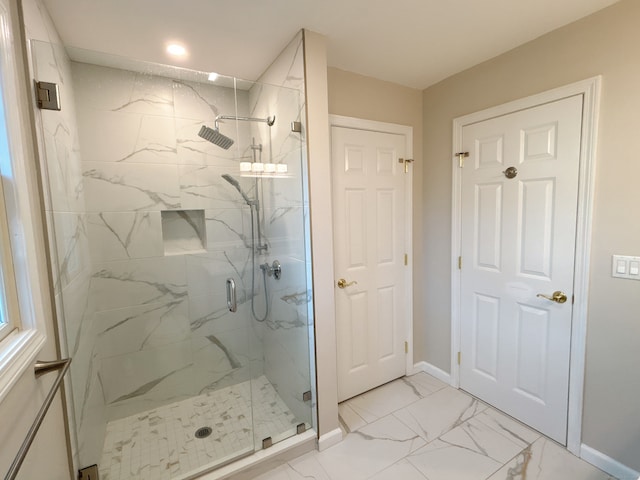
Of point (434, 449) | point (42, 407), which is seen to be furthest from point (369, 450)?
point (42, 407)

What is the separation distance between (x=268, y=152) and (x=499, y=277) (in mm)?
1824

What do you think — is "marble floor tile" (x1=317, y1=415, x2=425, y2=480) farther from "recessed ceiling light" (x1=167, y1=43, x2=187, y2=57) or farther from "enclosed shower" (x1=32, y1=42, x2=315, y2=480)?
"recessed ceiling light" (x1=167, y1=43, x2=187, y2=57)

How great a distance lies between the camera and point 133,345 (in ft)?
6.89

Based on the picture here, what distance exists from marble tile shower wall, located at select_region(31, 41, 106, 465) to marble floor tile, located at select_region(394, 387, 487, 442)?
190 centimetres

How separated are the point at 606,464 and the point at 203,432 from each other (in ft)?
7.69

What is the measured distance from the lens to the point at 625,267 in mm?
1479

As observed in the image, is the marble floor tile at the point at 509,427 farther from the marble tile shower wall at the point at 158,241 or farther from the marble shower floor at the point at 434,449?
the marble tile shower wall at the point at 158,241

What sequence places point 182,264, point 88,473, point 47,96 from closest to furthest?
point 47,96, point 88,473, point 182,264

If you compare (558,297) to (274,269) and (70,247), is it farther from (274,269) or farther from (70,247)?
(70,247)

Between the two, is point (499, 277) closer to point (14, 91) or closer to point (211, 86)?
point (211, 86)

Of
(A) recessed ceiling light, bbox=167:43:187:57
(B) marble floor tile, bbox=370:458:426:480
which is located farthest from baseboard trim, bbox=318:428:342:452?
(A) recessed ceiling light, bbox=167:43:187:57

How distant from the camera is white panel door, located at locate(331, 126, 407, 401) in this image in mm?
2166

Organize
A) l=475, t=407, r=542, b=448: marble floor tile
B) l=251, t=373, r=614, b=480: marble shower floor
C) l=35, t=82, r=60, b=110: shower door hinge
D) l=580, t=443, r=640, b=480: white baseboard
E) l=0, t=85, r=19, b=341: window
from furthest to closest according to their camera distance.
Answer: l=475, t=407, r=542, b=448: marble floor tile, l=251, t=373, r=614, b=480: marble shower floor, l=580, t=443, r=640, b=480: white baseboard, l=35, t=82, r=60, b=110: shower door hinge, l=0, t=85, r=19, b=341: window

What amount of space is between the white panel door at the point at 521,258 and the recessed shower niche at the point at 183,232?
6.64 ft
